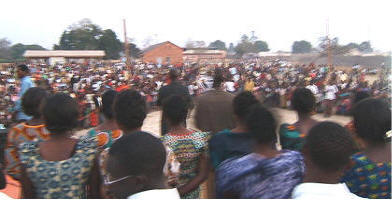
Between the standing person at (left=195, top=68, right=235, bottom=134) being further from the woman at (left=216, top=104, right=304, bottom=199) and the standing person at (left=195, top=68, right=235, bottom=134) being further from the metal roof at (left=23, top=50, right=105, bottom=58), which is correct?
the metal roof at (left=23, top=50, right=105, bottom=58)

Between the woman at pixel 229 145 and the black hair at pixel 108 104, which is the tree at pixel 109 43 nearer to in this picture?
the black hair at pixel 108 104

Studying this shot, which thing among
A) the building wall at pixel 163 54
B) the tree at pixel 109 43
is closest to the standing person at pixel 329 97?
the tree at pixel 109 43

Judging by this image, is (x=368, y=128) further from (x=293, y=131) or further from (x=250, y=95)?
(x=250, y=95)

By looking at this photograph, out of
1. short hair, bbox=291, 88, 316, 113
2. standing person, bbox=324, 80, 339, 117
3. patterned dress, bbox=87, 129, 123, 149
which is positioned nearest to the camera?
patterned dress, bbox=87, 129, 123, 149

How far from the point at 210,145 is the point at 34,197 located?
3.27 feet

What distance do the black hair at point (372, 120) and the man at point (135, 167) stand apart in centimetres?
122

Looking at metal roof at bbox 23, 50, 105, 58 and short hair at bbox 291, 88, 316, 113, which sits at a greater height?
metal roof at bbox 23, 50, 105, 58

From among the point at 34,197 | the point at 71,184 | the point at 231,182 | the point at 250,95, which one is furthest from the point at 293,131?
the point at 34,197

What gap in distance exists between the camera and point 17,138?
227cm

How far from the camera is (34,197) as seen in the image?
5.48 feet

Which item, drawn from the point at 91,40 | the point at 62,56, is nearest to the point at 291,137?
the point at 62,56

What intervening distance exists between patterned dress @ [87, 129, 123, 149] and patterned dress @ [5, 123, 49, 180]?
0.32 metres

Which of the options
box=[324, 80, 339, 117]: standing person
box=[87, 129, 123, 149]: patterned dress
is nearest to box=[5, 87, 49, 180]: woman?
box=[87, 129, 123, 149]: patterned dress

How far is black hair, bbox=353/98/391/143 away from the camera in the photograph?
1956 millimetres
